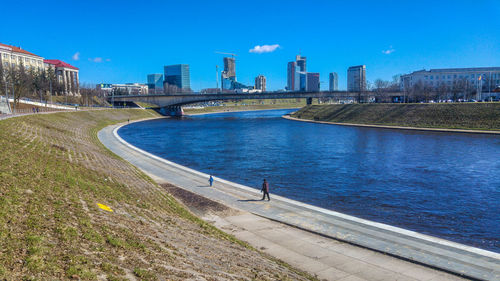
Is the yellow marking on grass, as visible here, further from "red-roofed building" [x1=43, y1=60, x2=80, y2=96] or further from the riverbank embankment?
"red-roofed building" [x1=43, y1=60, x2=80, y2=96]

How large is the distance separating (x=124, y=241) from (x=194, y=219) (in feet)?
22.4

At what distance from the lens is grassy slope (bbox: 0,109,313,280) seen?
29.6 feet

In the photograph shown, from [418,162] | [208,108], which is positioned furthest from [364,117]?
[208,108]

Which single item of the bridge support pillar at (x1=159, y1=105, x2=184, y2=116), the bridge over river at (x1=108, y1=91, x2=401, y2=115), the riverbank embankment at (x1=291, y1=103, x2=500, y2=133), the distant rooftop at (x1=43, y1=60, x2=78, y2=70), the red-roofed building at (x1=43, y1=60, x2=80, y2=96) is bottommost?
the riverbank embankment at (x1=291, y1=103, x2=500, y2=133)

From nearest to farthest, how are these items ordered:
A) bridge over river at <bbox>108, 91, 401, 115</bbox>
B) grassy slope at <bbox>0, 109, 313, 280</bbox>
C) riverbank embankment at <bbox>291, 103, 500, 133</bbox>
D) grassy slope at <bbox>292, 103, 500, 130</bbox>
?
→ 1. grassy slope at <bbox>0, 109, 313, 280</bbox>
2. riverbank embankment at <bbox>291, 103, 500, 133</bbox>
3. grassy slope at <bbox>292, 103, 500, 130</bbox>
4. bridge over river at <bbox>108, 91, 401, 115</bbox>

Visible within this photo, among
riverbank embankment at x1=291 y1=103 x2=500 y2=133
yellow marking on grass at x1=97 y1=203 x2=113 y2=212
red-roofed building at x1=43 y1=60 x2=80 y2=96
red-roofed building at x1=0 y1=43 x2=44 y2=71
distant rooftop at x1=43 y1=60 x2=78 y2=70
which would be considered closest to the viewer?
yellow marking on grass at x1=97 y1=203 x2=113 y2=212

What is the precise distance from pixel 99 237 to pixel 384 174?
29.0 m

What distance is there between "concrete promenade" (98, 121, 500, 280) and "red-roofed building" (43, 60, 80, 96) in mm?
144048

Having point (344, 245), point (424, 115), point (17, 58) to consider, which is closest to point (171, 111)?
point (17, 58)

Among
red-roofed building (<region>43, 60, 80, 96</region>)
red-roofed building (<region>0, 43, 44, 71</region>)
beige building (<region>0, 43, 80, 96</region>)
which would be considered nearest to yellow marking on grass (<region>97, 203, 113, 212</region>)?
beige building (<region>0, 43, 80, 96</region>)

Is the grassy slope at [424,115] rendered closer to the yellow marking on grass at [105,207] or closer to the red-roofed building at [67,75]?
the yellow marking on grass at [105,207]

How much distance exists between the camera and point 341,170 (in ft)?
113

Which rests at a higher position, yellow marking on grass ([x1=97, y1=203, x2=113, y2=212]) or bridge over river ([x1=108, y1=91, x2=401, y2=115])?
bridge over river ([x1=108, y1=91, x2=401, y2=115])

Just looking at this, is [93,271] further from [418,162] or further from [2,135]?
[418,162]
